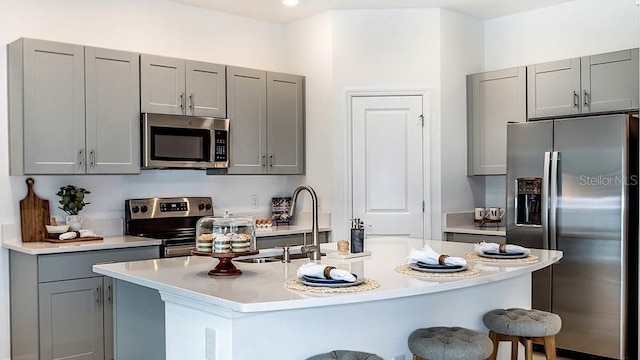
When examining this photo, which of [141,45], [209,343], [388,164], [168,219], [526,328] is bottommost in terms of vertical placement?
[526,328]

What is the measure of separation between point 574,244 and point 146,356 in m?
2.88

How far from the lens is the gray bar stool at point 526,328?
281 cm

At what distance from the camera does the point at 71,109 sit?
405 centimetres

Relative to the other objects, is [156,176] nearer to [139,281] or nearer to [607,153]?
[139,281]

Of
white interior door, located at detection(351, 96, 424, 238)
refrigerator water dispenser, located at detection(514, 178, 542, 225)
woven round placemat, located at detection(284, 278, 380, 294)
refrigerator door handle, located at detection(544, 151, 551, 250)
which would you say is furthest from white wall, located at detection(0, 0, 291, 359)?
woven round placemat, located at detection(284, 278, 380, 294)

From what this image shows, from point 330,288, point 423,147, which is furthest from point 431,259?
point 423,147

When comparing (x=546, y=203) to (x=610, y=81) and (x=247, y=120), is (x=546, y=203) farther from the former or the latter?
(x=247, y=120)

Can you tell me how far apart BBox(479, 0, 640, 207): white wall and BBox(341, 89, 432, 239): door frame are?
766mm

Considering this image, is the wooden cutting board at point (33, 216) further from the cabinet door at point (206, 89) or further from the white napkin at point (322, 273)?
the white napkin at point (322, 273)

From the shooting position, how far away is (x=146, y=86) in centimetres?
441

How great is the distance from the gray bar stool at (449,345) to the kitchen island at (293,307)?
0.56 ft

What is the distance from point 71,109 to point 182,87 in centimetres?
85

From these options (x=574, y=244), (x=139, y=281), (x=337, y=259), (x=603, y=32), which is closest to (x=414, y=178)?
(x=574, y=244)

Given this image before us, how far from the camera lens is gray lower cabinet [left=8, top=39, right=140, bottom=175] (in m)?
3.90
